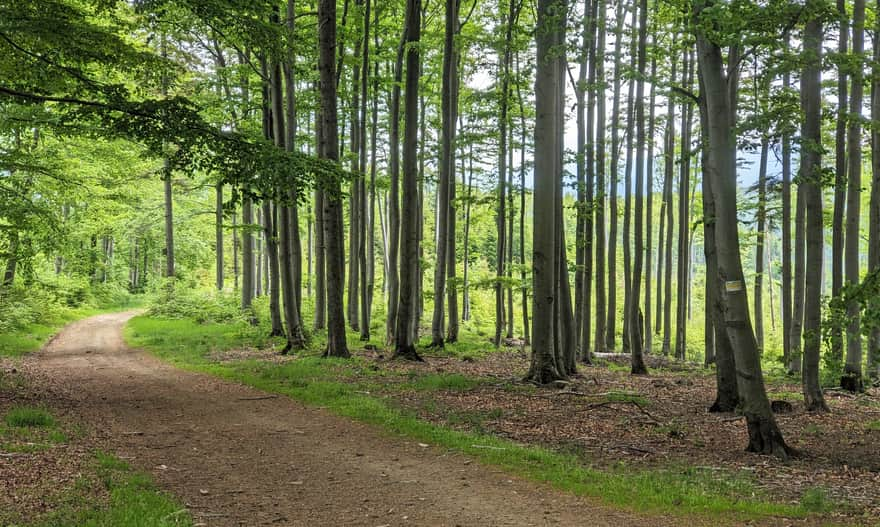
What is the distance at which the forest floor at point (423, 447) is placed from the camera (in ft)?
17.9

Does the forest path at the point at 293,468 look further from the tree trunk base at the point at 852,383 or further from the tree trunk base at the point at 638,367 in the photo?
the tree trunk base at the point at 852,383

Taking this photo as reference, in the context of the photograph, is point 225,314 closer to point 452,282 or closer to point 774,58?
point 452,282

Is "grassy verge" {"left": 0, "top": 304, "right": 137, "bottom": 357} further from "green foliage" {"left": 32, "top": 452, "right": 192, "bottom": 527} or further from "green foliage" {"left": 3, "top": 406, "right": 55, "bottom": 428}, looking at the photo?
"green foliage" {"left": 32, "top": 452, "right": 192, "bottom": 527}

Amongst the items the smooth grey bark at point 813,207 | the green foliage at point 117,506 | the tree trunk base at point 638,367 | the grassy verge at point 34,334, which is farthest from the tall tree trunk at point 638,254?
the grassy verge at point 34,334

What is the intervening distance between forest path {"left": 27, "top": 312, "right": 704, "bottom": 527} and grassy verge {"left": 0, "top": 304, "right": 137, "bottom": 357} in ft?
24.7

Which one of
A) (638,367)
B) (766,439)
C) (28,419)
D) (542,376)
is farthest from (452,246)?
(28,419)

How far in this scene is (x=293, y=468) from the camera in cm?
671

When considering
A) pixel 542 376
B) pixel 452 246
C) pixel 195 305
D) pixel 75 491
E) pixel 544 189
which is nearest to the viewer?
pixel 75 491

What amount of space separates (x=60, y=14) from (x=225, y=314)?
1811cm

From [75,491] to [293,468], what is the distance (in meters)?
2.09

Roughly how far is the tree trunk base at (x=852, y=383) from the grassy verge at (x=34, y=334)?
20.6m

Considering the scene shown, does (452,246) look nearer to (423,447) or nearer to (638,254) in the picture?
(638,254)

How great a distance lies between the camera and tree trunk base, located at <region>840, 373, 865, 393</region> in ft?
44.2

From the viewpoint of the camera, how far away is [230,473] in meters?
6.48
